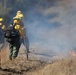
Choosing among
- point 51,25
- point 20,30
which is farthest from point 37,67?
point 51,25

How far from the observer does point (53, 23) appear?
69.1 feet

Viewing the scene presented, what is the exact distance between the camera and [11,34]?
1181cm

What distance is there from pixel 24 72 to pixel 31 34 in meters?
9.00

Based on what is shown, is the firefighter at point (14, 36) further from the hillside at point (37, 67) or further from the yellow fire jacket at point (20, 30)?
the hillside at point (37, 67)

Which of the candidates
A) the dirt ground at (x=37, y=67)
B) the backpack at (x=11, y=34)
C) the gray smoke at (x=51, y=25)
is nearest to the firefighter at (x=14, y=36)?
the backpack at (x=11, y=34)

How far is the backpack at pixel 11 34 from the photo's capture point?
1176 centimetres

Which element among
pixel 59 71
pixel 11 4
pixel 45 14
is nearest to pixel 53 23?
pixel 45 14

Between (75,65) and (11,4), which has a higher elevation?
(11,4)

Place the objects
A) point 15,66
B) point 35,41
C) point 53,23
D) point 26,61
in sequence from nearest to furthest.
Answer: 1. point 15,66
2. point 26,61
3. point 35,41
4. point 53,23

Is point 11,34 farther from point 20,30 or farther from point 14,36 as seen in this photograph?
point 20,30

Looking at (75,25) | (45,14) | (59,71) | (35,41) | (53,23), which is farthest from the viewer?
(45,14)

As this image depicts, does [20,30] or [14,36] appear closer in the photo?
[20,30]

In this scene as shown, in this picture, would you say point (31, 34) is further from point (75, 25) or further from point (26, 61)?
point (26, 61)

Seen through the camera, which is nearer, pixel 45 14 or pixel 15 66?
pixel 15 66
